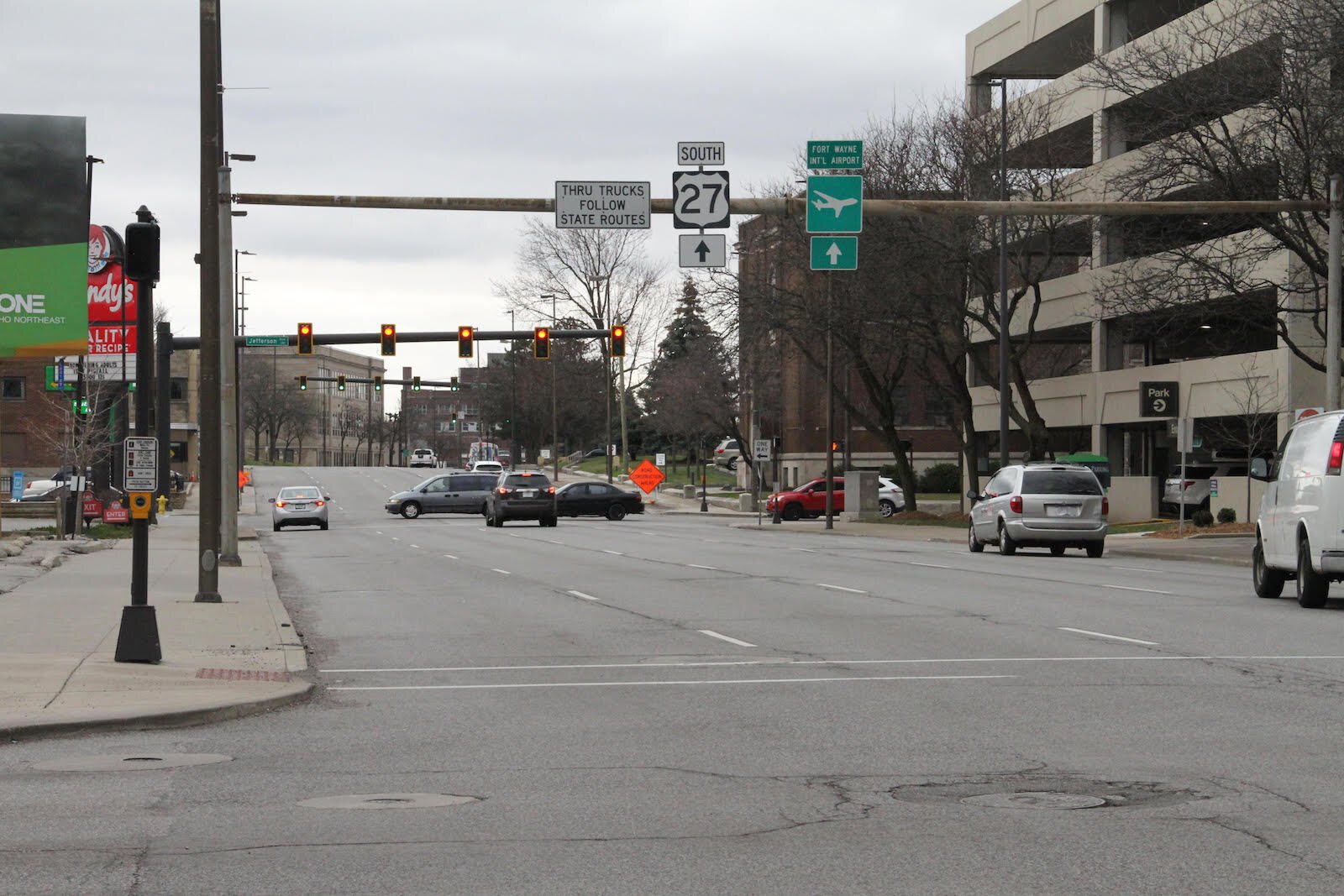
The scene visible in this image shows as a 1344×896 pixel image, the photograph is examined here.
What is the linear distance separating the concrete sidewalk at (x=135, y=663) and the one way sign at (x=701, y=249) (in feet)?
23.9

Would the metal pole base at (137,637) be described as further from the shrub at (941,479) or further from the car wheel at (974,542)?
the shrub at (941,479)

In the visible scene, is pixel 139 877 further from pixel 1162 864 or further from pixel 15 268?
pixel 15 268

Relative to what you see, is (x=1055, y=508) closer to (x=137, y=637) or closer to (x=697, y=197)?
(x=697, y=197)

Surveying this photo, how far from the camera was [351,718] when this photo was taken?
11469mm

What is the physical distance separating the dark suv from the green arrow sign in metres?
31.1

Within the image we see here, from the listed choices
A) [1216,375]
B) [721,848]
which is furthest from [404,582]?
[1216,375]

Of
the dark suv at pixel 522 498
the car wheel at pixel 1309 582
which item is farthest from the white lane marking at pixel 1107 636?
the dark suv at pixel 522 498

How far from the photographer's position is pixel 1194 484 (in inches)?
1911

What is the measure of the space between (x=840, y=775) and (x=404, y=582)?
18.3 meters

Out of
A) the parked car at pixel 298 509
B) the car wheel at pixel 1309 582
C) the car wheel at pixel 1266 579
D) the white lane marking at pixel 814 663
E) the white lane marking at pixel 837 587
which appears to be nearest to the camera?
the white lane marking at pixel 814 663

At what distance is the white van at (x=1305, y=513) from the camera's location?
731 inches

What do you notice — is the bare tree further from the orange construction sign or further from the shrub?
the shrub

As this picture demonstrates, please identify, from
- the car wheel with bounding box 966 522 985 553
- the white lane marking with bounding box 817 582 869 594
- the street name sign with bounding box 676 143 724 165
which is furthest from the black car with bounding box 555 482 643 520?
the street name sign with bounding box 676 143 724 165

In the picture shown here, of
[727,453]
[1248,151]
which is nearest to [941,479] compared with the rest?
[727,453]
